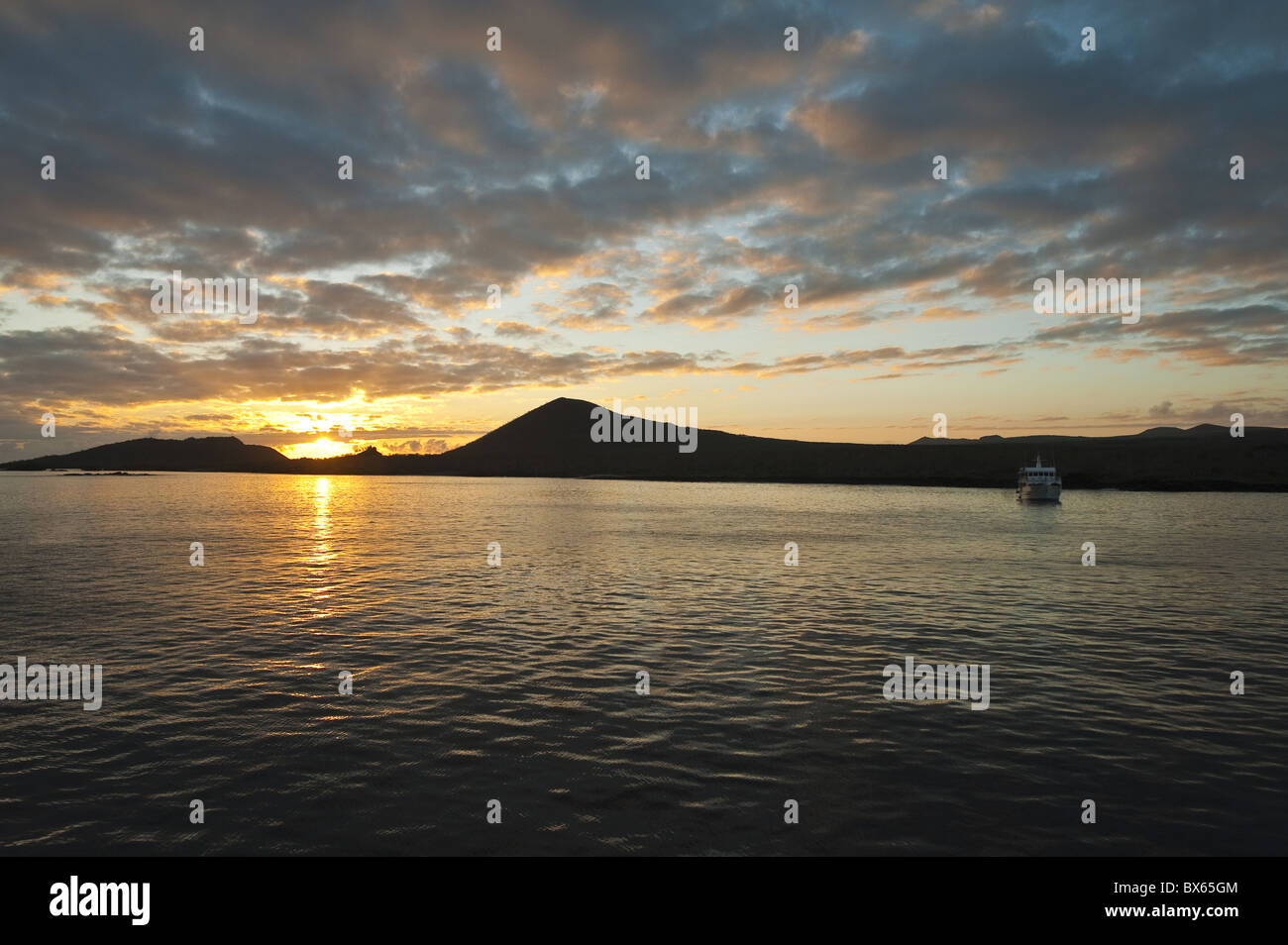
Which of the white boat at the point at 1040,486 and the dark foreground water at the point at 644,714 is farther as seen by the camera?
the white boat at the point at 1040,486

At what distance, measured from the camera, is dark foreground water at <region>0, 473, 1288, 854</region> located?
1290 cm

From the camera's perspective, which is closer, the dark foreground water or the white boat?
the dark foreground water

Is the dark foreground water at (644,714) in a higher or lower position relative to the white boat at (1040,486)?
lower

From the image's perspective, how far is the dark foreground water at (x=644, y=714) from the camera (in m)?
12.9

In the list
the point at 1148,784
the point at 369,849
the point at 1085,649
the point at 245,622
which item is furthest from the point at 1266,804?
the point at 245,622

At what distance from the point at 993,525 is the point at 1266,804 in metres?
76.4

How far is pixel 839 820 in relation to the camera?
13.1 m

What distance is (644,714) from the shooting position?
747 inches

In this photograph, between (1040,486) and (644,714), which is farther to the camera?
(1040,486)

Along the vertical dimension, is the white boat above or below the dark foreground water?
above

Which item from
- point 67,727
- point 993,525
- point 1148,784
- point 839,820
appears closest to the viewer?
point 839,820

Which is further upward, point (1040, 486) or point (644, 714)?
point (1040, 486)
